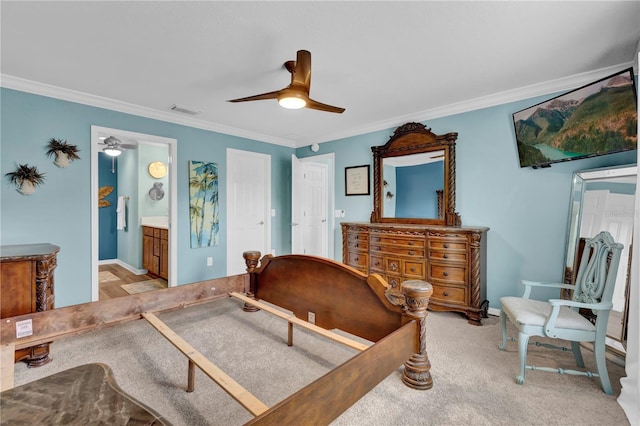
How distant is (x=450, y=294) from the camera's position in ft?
10.1

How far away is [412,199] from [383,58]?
6.38ft

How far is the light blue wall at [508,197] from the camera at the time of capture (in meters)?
2.83

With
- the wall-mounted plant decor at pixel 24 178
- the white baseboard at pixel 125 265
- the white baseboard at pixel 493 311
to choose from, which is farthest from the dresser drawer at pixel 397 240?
the white baseboard at pixel 125 265

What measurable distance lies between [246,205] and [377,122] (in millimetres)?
2411

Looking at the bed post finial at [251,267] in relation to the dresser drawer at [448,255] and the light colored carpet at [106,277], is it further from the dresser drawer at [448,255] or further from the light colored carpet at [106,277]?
the light colored carpet at [106,277]

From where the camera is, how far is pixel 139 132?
11.8 feet

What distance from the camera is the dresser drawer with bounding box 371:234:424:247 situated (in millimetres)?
3300

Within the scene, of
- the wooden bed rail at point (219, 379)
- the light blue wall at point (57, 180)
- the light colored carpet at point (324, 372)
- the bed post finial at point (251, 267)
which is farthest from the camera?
the light blue wall at point (57, 180)

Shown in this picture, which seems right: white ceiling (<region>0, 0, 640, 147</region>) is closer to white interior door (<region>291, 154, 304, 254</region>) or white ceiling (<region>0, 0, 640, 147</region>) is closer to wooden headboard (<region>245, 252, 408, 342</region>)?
white interior door (<region>291, 154, 304, 254</region>)

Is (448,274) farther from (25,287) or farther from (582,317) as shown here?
(25,287)

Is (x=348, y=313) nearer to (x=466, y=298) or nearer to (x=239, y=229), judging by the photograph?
(x=466, y=298)

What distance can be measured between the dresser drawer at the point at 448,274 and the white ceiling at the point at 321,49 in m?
1.86

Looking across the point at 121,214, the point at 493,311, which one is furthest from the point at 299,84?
the point at 121,214

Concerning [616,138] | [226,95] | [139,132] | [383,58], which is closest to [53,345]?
[139,132]
